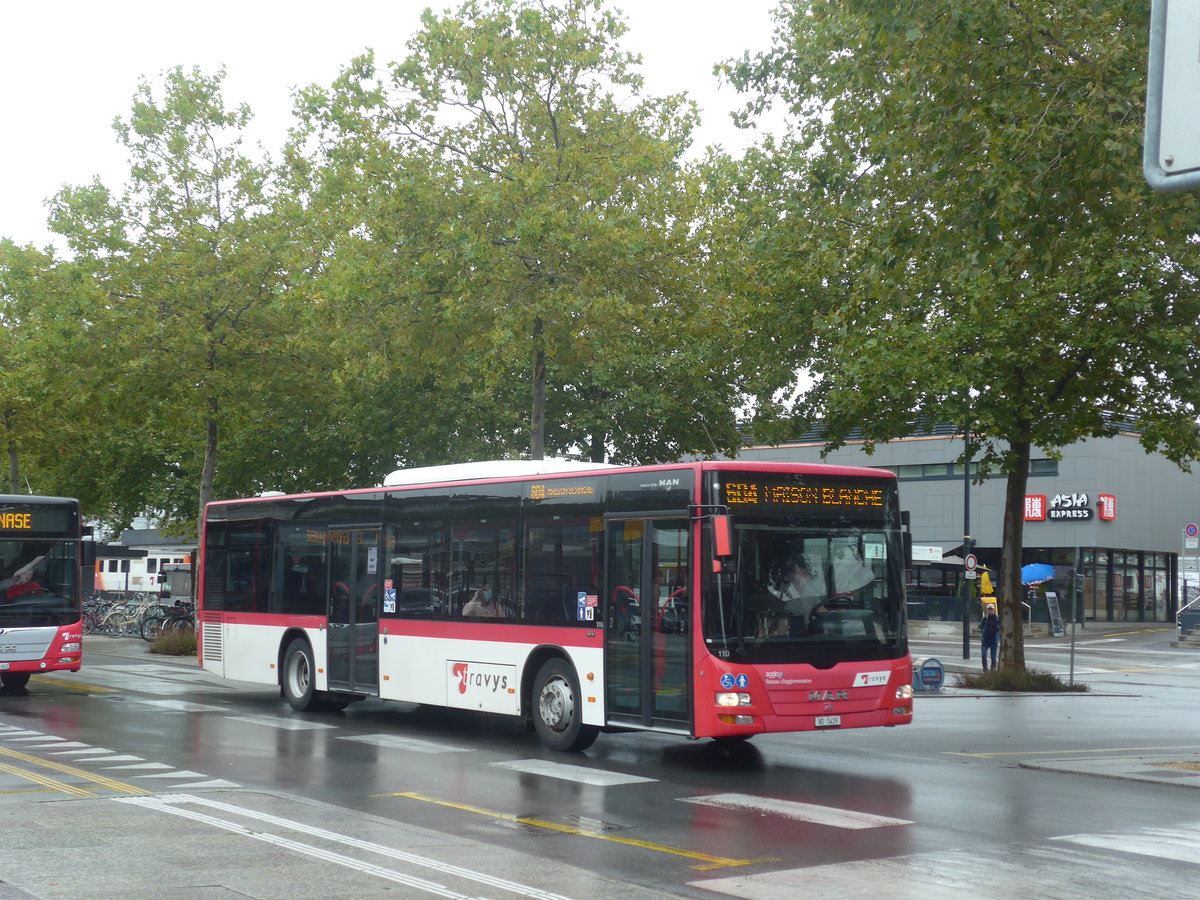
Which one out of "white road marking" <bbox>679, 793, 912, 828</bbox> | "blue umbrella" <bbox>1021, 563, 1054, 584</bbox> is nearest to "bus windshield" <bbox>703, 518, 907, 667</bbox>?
"white road marking" <bbox>679, 793, 912, 828</bbox>

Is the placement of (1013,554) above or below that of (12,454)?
below

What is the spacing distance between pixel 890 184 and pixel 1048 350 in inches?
350

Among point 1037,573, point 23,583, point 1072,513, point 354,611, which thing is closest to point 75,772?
point 354,611

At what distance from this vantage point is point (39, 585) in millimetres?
21312

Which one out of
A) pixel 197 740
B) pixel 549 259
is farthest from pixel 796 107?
pixel 197 740

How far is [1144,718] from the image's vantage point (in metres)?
22.2

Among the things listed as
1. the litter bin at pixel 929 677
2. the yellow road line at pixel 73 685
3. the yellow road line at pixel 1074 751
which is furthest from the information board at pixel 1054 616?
the yellow road line at pixel 73 685

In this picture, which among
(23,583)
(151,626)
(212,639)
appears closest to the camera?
(23,583)

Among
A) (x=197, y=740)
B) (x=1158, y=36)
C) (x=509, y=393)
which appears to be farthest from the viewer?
(x=509, y=393)

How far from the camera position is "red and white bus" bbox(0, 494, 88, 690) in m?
21.0

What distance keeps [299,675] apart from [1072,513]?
4542cm

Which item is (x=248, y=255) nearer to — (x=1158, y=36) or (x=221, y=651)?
(x=221, y=651)

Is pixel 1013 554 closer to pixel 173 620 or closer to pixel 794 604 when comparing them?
pixel 794 604

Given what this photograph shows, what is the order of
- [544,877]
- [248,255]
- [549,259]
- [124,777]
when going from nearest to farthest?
Result: 1. [544,877]
2. [124,777]
3. [549,259]
4. [248,255]
